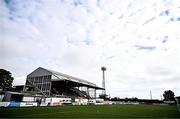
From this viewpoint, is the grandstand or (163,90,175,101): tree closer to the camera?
the grandstand

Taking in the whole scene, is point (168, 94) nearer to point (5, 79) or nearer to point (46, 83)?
point (46, 83)

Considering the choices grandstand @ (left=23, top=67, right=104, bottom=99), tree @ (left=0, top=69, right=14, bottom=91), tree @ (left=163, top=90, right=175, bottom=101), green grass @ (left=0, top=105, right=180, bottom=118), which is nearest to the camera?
green grass @ (left=0, top=105, right=180, bottom=118)

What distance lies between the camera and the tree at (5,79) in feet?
255

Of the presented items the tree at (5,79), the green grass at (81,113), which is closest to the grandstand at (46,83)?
the tree at (5,79)

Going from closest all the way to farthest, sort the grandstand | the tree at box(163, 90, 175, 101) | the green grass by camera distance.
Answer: the green grass < the grandstand < the tree at box(163, 90, 175, 101)

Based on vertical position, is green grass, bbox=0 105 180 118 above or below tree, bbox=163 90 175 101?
below

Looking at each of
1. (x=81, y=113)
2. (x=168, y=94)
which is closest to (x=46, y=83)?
(x=81, y=113)

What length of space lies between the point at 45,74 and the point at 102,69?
177 feet

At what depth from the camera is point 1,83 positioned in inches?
3056

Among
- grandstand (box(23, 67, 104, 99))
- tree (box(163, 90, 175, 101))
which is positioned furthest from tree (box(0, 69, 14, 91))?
tree (box(163, 90, 175, 101))

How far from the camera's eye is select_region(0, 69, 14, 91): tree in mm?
77625

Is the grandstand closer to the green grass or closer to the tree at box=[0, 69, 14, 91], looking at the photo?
the tree at box=[0, 69, 14, 91]

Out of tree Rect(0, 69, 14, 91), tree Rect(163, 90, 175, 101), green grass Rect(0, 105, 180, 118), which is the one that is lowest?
green grass Rect(0, 105, 180, 118)

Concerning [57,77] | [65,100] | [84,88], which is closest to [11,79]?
[57,77]
